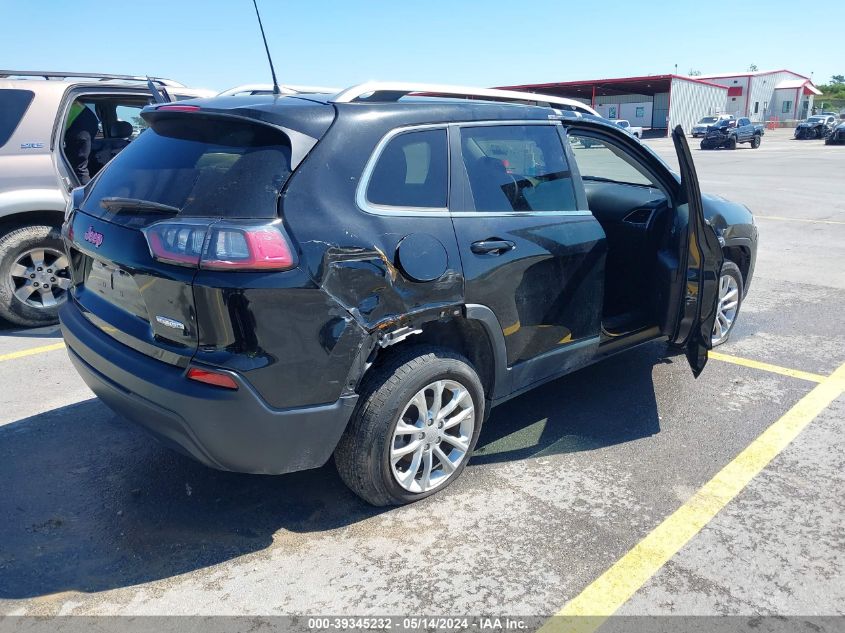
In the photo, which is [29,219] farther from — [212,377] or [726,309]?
[726,309]

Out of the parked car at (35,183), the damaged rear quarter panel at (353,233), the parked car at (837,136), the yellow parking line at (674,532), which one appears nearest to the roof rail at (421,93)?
the damaged rear quarter panel at (353,233)

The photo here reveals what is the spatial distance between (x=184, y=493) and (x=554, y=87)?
5904cm

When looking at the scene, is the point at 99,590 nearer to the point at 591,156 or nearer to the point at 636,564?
the point at 636,564

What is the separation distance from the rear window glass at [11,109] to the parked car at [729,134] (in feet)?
129

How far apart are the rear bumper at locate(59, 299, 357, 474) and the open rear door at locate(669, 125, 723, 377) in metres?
2.17

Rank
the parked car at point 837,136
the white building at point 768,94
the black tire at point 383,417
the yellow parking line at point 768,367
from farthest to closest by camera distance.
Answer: the white building at point 768,94 < the parked car at point 837,136 < the yellow parking line at point 768,367 < the black tire at point 383,417

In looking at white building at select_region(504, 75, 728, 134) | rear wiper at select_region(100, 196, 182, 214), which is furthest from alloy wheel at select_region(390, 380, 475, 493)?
white building at select_region(504, 75, 728, 134)

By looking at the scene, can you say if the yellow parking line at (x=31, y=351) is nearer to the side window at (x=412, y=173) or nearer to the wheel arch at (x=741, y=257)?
the side window at (x=412, y=173)

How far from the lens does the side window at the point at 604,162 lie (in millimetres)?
3982

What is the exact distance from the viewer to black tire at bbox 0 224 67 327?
18.2ft

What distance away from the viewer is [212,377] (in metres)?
2.57

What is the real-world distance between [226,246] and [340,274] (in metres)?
0.44

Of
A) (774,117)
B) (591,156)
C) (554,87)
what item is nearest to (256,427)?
(591,156)

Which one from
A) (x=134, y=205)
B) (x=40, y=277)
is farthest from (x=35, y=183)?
(x=134, y=205)
